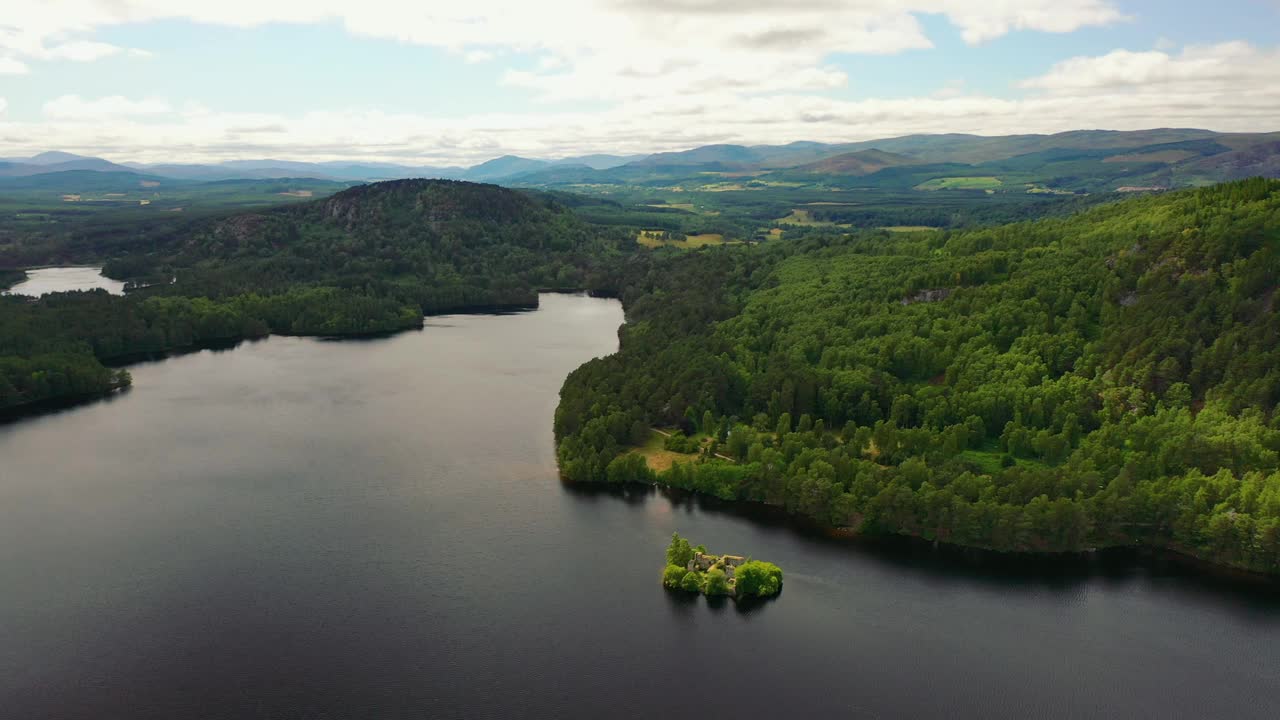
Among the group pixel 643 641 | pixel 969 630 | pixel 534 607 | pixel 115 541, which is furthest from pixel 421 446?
pixel 969 630

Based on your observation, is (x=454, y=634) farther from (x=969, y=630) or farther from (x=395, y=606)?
(x=969, y=630)

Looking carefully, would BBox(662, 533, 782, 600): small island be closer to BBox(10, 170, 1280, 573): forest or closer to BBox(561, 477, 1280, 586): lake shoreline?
BBox(561, 477, 1280, 586): lake shoreline

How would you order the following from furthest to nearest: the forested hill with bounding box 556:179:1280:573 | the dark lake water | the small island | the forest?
the forest < the forested hill with bounding box 556:179:1280:573 < the small island < the dark lake water

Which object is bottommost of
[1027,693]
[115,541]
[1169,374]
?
[1027,693]

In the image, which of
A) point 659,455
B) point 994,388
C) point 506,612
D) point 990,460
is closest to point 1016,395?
point 994,388

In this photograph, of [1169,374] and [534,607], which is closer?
[534,607]

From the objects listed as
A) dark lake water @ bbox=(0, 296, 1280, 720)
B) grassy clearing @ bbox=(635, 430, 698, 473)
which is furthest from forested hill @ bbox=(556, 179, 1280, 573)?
dark lake water @ bbox=(0, 296, 1280, 720)

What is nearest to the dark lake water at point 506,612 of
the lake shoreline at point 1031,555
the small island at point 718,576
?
the lake shoreline at point 1031,555

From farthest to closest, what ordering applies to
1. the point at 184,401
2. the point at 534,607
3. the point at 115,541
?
1. the point at 184,401
2. the point at 115,541
3. the point at 534,607
